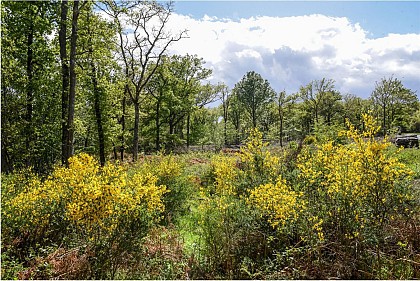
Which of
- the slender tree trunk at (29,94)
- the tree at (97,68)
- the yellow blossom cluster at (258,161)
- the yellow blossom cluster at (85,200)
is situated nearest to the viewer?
the yellow blossom cluster at (85,200)

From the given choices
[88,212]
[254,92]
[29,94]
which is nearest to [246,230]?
[88,212]

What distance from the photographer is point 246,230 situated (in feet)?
16.0

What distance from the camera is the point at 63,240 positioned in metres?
4.90

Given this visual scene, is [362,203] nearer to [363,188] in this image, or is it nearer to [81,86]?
[363,188]

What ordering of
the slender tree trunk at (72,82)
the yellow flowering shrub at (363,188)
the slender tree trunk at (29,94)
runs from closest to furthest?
the yellow flowering shrub at (363,188) < the slender tree trunk at (72,82) < the slender tree trunk at (29,94)

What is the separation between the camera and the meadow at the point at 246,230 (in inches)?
166

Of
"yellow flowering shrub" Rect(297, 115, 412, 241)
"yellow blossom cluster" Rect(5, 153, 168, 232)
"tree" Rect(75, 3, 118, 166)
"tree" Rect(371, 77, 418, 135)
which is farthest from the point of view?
"tree" Rect(371, 77, 418, 135)

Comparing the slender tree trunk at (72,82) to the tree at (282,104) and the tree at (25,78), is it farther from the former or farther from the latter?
the tree at (282,104)

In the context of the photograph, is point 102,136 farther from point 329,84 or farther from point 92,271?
point 329,84

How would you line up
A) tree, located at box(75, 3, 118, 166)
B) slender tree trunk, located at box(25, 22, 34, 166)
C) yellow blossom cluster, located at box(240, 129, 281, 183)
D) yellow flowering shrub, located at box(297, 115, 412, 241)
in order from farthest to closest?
1. tree, located at box(75, 3, 118, 166)
2. slender tree trunk, located at box(25, 22, 34, 166)
3. yellow blossom cluster, located at box(240, 129, 281, 183)
4. yellow flowering shrub, located at box(297, 115, 412, 241)

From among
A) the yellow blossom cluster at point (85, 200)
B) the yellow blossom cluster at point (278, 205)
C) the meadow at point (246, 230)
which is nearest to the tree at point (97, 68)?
the yellow blossom cluster at point (85, 200)

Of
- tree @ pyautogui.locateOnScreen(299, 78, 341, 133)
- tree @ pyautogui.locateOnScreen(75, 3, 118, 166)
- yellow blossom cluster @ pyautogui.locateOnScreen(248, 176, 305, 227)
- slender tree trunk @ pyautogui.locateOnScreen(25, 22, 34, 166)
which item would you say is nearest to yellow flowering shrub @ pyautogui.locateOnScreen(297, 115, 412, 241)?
yellow blossom cluster @ pyautogui.locateOnScreen(248, 176, 305, 227)

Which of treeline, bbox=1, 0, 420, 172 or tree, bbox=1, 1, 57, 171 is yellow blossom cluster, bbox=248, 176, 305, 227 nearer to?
treeline, bbox=1, 0, 420, 172

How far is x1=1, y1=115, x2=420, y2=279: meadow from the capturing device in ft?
13.9
